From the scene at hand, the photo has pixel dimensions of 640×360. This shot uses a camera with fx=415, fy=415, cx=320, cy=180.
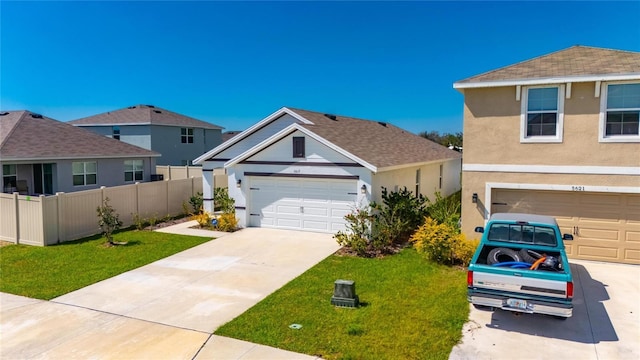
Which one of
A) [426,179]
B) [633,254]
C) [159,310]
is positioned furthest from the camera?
[426,179]

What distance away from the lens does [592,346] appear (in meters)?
6.81

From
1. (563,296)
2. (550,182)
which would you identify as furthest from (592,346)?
(550,182)

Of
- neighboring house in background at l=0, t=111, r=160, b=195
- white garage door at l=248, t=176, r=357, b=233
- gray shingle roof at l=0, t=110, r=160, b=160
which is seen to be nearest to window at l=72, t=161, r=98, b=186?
neighboring house in background at l=0, t=111, r=160, b=195

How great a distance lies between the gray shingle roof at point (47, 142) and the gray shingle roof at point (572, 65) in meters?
18.8

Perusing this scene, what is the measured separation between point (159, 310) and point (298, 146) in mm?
8553

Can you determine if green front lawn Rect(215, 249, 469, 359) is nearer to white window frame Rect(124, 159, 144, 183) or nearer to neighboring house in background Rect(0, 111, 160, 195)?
neighboring house in background Rect(0, 111, 160, 195)

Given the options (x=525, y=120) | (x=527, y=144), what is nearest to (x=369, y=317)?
(x=527, y=144)

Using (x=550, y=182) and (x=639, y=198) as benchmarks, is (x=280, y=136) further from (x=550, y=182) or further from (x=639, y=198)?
(x=639, y=198)

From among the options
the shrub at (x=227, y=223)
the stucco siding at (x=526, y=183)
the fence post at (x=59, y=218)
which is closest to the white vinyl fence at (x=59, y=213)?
the fence post at (x=59, y=218)

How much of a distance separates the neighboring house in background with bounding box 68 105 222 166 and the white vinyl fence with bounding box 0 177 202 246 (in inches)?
653

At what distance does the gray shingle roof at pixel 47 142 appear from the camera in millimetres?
19188

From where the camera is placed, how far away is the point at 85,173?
22.1 meters

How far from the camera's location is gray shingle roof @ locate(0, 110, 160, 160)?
19.2m

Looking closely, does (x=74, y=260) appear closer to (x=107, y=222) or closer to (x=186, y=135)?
(x=107, y=222)
